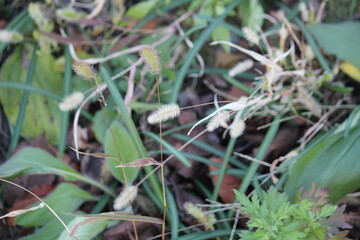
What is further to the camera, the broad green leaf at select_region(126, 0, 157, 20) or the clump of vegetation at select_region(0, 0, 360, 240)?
the broad green leaf at select_region(126, 0, 157, 20)

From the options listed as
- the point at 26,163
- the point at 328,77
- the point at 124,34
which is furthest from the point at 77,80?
the point at 328,77

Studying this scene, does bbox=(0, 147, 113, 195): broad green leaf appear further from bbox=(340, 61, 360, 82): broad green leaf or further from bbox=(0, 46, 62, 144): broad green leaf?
bbox=(340, 61, 360, 82): broad green leaf

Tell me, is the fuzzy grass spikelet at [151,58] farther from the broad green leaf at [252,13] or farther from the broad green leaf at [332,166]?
the broad green leaf at [252,13]

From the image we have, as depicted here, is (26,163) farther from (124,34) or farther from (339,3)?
(339,3)

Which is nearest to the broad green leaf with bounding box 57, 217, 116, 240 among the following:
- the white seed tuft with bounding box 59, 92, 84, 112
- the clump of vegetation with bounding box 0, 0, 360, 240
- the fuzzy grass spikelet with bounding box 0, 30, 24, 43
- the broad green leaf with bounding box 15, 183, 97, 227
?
the clump of vegetation with bounding box 0, 0, 360, 240

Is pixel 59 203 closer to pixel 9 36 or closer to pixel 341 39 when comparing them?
pixel 9 36

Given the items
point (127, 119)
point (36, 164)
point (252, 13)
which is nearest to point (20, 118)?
point (36, 164)
